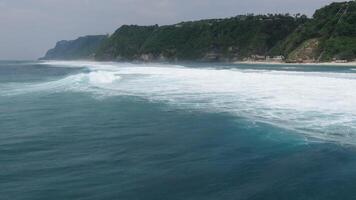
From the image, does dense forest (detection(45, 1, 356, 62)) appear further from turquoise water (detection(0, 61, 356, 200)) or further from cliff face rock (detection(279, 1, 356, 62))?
turquoise water (detection(0, 61, 356, 200))

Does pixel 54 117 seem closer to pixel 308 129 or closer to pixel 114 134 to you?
pixel 114 134

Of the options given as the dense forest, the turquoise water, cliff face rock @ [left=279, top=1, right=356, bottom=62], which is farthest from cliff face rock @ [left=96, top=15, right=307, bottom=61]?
the turquoise water

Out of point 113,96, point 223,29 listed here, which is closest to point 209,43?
point 223,29

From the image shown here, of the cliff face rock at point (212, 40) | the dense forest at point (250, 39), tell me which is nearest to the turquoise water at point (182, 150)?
the dense forest at point (250, 39)

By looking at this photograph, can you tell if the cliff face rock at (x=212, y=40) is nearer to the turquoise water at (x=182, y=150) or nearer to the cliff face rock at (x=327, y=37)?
the cliff face rock at (x=327, y=37)

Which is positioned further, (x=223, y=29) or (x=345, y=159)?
(x=223, y=29)
